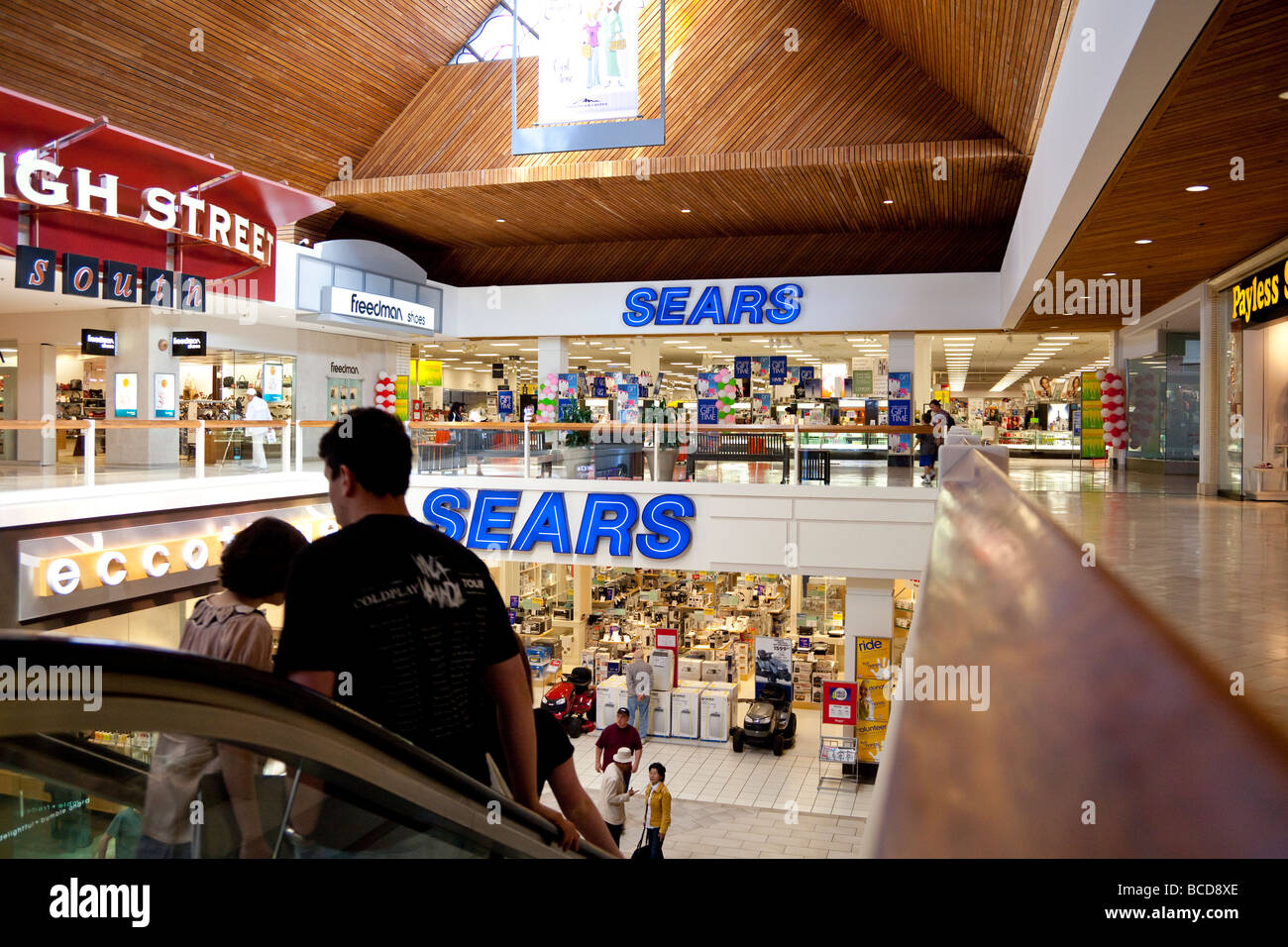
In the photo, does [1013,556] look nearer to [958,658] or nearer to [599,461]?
[958,658]

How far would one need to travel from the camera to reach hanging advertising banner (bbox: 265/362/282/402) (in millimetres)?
21125

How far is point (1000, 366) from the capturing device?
106ft

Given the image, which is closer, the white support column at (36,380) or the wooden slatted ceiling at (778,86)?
the wooden slatted ceiling at (778,86)

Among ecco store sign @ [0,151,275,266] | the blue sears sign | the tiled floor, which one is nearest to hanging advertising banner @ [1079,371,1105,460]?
the blue sears sign

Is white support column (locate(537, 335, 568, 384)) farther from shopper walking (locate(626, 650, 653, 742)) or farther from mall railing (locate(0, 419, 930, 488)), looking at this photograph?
shopper walking (locate(626, 650, 653, 742))

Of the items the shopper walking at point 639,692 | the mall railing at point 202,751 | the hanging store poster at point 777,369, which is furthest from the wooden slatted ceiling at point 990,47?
the shopper walking at point 639,692

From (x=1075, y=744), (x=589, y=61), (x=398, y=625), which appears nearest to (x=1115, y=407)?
(x=589, y=61)

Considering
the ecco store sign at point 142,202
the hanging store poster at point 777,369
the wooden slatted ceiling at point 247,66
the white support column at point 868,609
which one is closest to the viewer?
the wooden slatted ceiling at point 247,66

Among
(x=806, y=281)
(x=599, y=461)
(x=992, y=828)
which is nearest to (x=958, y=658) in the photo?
(x=992, y=828)

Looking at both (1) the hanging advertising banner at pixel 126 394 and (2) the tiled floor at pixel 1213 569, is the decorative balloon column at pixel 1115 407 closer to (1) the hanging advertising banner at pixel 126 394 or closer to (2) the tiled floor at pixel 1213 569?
(2) the tiled floor at pixel 1213 569

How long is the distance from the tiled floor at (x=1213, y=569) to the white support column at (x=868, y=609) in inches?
133

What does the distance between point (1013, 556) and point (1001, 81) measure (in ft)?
39.6

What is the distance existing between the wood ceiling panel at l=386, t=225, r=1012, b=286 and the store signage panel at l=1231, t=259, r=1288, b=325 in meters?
7.38

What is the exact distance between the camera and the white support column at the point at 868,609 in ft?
44.7
